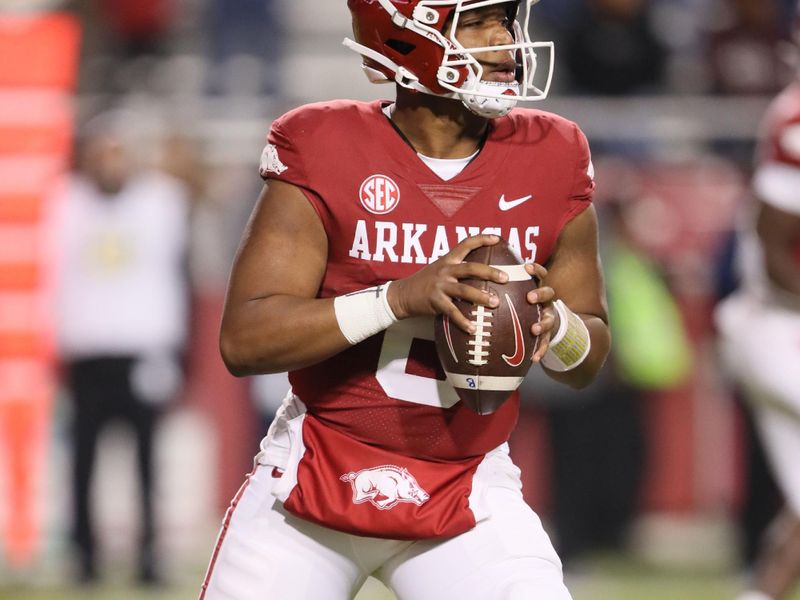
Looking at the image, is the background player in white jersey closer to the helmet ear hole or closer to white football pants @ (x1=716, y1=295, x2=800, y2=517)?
the helmet ear hole

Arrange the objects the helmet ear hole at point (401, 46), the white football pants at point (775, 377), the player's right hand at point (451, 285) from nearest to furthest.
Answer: the player's right hand at point (451, 285) → the helmet ear hole at point (401, 46) → the white football pants at point (775, 377)

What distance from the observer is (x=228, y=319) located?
2914mm

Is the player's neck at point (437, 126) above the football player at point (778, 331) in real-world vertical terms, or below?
above

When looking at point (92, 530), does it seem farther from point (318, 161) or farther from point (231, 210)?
point (318, 161)

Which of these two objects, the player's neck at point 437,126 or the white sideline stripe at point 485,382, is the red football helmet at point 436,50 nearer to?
the player's neck at point 437,126

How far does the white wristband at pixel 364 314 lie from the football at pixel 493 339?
0.10 m

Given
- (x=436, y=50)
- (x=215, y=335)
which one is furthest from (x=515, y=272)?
(x=215, y=335)

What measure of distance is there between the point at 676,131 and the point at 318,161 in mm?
5132

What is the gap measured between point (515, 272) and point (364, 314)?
0.29m

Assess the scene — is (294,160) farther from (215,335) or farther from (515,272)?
(215,335)

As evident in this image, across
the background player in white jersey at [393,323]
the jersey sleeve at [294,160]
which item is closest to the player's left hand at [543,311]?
the background player in white jersey at [393,323]

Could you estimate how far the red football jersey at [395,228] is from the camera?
2922 mm

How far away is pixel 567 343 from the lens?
2885 millimetres

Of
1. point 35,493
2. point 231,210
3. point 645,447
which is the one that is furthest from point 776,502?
point 35,493
